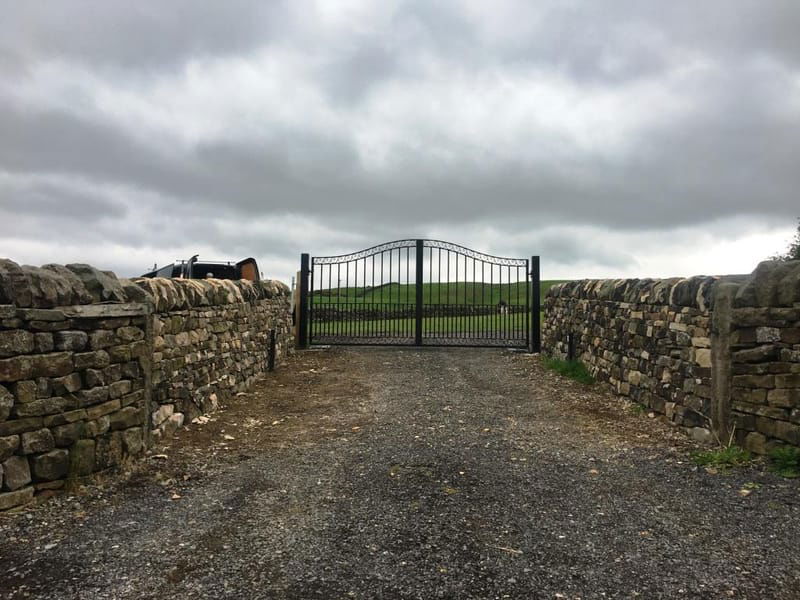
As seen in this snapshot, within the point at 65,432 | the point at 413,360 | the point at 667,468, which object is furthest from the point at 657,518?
the point at 413,360

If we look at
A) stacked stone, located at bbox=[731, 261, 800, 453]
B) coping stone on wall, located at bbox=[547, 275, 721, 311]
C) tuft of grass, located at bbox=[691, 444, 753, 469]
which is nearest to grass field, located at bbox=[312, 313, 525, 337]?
coping stone on wall, located at bbox=[547, 275, 721, 311]

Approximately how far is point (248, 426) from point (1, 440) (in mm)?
2776

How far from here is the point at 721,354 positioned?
507cm

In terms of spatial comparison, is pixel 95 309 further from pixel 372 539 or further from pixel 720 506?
pixel 720 506

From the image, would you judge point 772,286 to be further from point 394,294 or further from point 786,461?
point 394,294

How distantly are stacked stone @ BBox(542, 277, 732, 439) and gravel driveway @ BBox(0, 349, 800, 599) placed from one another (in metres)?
Answer: 0.47

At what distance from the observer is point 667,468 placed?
4637 mm

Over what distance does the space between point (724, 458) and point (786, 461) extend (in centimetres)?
45

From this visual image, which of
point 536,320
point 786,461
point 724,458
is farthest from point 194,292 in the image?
point 536,320

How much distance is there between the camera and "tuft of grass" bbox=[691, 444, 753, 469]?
4656 millimetres

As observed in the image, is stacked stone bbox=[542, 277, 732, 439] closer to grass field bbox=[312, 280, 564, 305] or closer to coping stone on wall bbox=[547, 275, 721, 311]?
coping stone on wall bbox=[547, 275, 721, 311]

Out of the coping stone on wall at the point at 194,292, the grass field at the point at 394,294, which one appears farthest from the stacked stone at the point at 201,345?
the grass field at the point at 394,294

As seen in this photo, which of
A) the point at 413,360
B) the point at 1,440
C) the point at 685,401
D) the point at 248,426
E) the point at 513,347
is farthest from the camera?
the point at 513,347

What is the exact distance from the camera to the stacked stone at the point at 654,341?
17.9 ft
